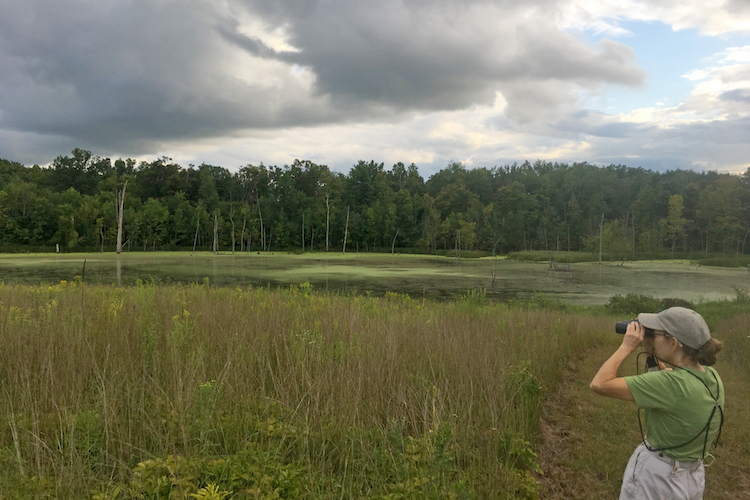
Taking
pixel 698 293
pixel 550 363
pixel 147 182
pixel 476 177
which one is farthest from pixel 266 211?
pixel 550 363

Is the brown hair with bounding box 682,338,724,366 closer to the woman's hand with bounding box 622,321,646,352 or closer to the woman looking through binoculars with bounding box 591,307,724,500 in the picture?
the woman looking through binoculars with bounding box 591,307,724,500

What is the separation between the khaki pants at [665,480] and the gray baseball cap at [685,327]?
2.07ft

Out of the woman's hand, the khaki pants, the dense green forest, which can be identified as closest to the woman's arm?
the woman's hand

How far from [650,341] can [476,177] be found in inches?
4041

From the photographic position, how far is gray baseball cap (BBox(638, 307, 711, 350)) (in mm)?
2230

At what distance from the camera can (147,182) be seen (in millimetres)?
77812

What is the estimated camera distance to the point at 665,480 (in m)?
2.28

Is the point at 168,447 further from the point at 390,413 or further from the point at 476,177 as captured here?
the point at 476,177

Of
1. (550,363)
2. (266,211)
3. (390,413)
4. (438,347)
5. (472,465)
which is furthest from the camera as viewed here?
(266,211)

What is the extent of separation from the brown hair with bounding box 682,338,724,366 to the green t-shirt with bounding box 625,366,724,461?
68 mm

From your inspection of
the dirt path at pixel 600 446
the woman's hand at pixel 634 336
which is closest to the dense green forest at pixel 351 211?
the dirt path at pixel 600 446

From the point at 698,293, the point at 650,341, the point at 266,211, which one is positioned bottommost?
the point at 698,293

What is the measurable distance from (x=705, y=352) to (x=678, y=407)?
12.3 inches

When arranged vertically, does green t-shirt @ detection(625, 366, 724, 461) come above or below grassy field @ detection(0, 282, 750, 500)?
above
